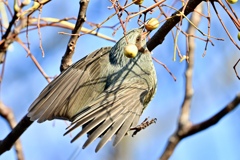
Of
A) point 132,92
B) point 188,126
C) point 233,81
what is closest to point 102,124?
point 132,92

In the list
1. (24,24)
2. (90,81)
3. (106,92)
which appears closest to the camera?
(24,24)

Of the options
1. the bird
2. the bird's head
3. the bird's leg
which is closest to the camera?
the bird's leg

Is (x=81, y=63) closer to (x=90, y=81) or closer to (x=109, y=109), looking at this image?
(x=90, y=81)

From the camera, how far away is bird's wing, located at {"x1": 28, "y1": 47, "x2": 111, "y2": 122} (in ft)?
→ 13.5

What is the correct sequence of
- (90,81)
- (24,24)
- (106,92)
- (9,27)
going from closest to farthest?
(9,27) < (24,24) < (106,92) < (90,81)

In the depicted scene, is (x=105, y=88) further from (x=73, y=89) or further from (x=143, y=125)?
(x=143, y=125)

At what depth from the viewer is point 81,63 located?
4.43 metres

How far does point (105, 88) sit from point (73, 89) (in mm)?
268

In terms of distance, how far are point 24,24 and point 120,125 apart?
0.91 meters

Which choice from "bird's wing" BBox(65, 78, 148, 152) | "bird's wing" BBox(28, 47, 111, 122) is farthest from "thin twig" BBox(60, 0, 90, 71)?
"bird's wing" BBox(65, 78, 148, 152)

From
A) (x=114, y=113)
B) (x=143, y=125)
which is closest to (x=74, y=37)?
(x=114, y=113)

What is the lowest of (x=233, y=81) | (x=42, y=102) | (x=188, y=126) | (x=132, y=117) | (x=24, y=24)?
(x=233, y=81)

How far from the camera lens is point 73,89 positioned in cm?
430

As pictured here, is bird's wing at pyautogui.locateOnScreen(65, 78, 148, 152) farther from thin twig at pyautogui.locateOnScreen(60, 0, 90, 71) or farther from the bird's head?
thin twig at pyautogui.locateOnScreen(60, 0, 90, 71)
